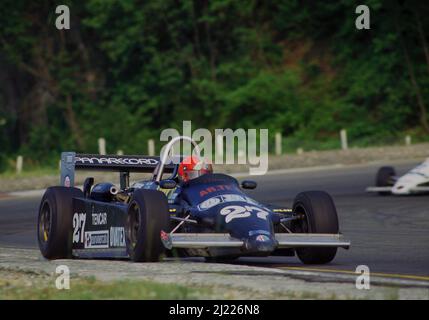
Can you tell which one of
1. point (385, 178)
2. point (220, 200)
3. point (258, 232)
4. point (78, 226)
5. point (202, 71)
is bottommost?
point (258, 232)

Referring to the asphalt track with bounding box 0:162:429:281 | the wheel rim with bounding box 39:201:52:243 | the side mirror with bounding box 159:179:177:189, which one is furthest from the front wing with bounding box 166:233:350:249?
the wheel rim with bounding box 39:201:52:243

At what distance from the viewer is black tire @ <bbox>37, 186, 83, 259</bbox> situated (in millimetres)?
12172

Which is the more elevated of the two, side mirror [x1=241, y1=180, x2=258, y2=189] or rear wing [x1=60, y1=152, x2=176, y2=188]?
rear wing [x1=60, y1=152, x2=176, y2=188]

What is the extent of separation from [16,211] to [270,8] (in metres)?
33.1

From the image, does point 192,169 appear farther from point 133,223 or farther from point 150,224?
point 150,224

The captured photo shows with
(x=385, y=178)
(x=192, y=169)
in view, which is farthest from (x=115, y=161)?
(x=385, y=178)

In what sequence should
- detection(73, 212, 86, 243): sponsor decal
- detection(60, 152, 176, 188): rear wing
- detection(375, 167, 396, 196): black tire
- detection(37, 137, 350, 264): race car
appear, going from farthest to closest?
detection(375, 167, 396, 196): black tire < detection(60, 152, 176, 188): rear wing < detection(73, 212, 86, 243): sponsor decal < detection(37, 137, 350, 264): race car

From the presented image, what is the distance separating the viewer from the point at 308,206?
1148cm

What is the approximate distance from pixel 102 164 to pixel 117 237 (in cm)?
246

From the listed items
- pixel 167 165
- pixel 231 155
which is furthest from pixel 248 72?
pixel 167 165

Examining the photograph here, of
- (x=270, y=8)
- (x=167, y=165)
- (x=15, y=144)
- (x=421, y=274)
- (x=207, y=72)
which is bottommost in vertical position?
(x=421, y=274)

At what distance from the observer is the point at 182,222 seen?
11273mm

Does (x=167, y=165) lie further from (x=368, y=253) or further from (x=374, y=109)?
(x=374, y=109)

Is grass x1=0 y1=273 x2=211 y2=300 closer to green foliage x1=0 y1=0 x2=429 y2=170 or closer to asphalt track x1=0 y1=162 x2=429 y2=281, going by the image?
asphalt track x1=0 y1=162 x2=429 y2=281
